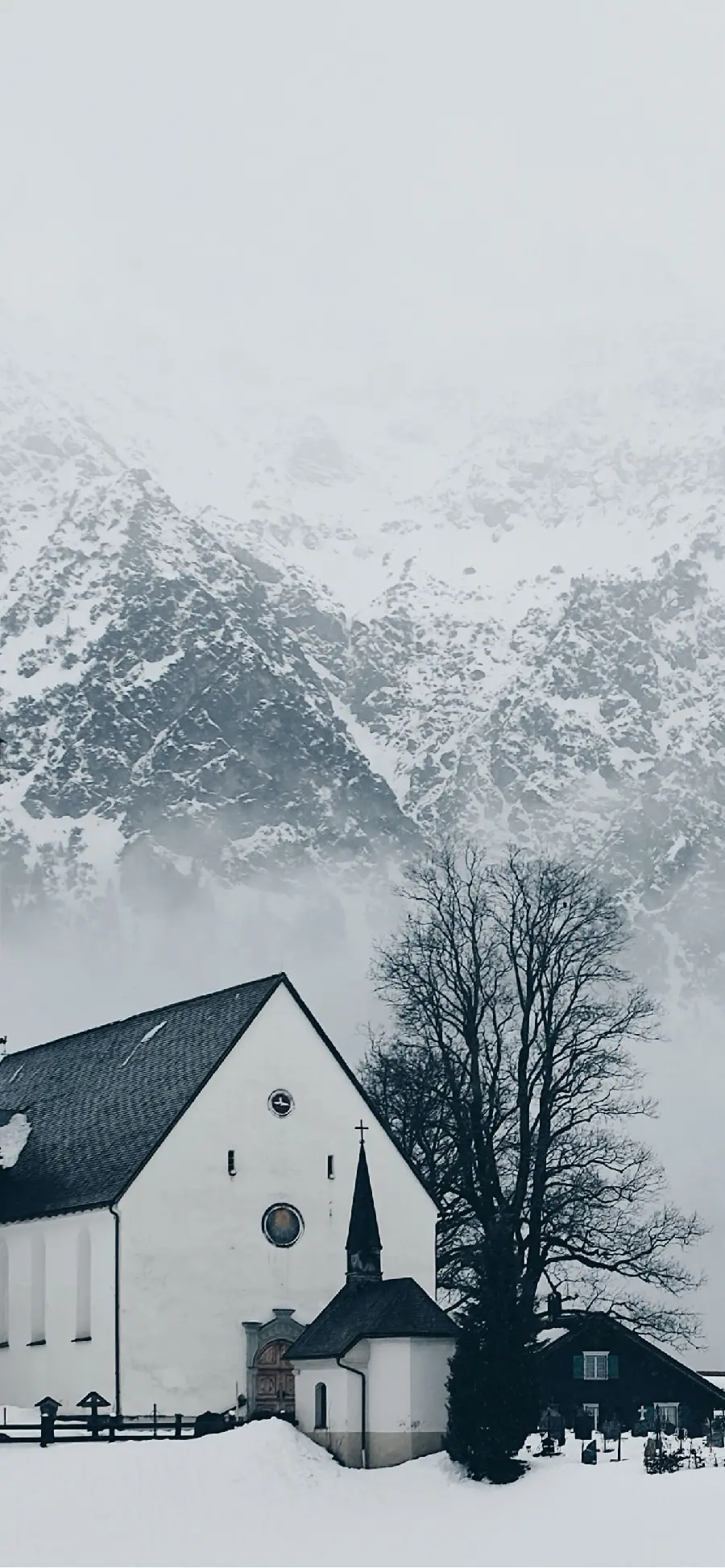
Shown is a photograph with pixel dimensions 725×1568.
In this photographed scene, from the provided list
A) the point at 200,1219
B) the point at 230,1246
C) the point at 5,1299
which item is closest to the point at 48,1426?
the point at 200,1219

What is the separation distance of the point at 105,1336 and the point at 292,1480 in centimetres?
812

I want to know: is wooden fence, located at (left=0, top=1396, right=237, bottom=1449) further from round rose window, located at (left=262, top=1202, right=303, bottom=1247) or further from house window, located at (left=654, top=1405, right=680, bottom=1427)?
house window, located at (left=654, top=1405, right=680, bottom=1427)

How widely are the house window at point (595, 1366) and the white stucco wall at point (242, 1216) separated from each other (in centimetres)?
898

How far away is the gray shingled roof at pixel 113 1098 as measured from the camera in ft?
214

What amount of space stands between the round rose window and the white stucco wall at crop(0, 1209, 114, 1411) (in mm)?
4213

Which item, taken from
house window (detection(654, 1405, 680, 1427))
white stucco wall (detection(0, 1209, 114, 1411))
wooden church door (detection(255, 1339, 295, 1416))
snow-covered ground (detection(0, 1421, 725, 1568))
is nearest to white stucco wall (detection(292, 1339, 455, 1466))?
snow-covered ground (detection(0, 1421, 725, 1568))

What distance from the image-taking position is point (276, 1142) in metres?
65.2

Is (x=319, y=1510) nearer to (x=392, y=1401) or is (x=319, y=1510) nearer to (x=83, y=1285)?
(x=392, y=1401)

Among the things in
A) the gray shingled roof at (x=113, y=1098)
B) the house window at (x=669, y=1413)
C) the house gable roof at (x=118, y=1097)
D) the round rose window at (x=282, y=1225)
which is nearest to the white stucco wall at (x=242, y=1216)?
the round rose window at (x=282, y=1225)

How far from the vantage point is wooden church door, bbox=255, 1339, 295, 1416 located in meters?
62.9

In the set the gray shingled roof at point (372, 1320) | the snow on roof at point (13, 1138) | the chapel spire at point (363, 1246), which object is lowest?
the gray shingled roof at point (372, 1320)

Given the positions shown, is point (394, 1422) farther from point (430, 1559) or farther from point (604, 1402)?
point (604, 1402)

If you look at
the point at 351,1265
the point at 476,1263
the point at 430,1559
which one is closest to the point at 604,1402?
the point at 476,1263

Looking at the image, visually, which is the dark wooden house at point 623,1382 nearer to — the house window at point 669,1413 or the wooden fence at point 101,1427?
the house window at point 669,1413
